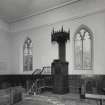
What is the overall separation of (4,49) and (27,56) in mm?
1819

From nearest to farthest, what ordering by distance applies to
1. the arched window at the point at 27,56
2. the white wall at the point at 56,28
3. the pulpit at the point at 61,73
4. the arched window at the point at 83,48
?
the white wall at the point at 56,28
the pulpit at the point at 61,73
the arched window at the point at 83,48
the arched window at the point at 27,56

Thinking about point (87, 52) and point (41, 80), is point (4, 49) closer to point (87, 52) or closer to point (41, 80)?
point (41, 80)

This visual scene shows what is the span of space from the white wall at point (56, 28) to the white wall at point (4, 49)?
1.21ft

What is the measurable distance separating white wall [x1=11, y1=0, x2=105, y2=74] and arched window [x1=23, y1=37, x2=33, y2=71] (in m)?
0.28

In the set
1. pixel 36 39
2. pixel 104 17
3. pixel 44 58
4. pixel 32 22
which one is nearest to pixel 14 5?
pixel 32 22

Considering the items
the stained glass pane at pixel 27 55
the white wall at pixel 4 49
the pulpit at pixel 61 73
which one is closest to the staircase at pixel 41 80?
the pulpit at pixel 61 73

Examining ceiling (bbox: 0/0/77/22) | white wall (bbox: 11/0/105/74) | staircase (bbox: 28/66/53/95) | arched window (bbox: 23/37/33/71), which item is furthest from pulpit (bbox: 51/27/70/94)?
arched window (bbox: 23/37/33/71)

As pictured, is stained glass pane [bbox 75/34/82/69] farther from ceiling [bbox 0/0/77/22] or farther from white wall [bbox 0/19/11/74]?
white wall [bbox 0/19/11/74]

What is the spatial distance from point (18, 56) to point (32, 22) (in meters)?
2.72

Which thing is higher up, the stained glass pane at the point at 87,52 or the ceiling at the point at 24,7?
the ceiling at the point at 24,7

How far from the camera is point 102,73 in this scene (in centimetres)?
705

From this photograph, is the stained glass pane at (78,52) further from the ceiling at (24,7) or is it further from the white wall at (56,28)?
the ceiling at (24,7)

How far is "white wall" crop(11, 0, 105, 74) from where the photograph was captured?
7268 millimetres

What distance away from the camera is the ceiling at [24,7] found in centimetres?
800
